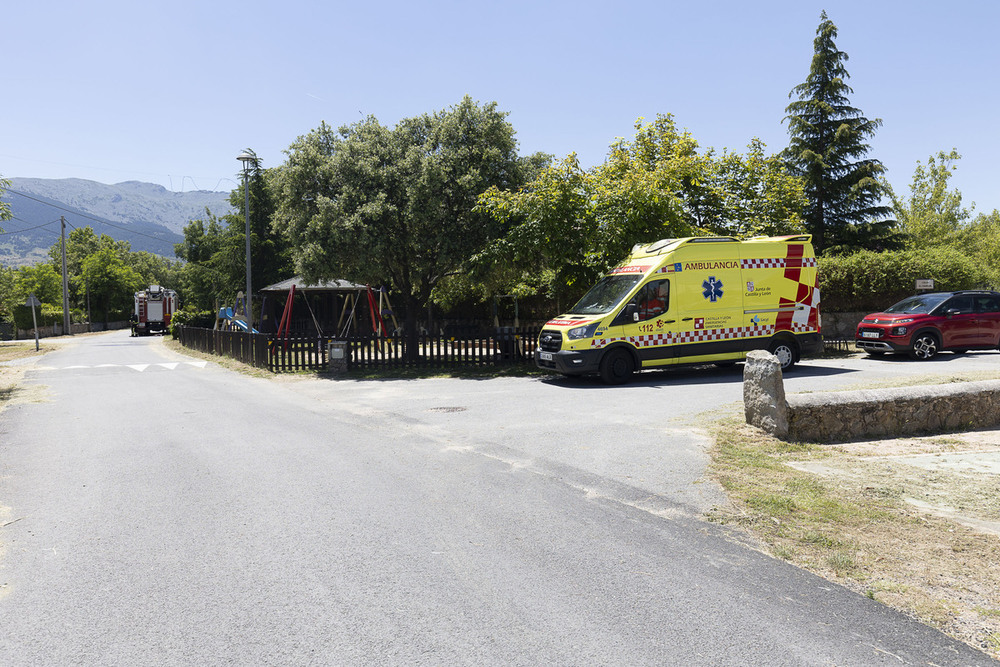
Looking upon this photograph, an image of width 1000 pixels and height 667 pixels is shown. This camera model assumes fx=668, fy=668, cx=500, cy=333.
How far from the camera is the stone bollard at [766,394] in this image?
7645 mm

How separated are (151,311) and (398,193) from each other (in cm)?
4288

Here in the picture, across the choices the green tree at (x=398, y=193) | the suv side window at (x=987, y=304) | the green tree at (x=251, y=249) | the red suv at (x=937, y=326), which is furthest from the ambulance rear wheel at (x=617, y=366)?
the green tree at (x=251, y=249)

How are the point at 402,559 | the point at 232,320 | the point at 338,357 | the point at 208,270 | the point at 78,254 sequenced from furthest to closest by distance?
the point at 78,254, the point at 208,270, the point at 232,320, the point at 338,357, the point at 402,559

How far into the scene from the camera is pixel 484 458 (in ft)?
23.9

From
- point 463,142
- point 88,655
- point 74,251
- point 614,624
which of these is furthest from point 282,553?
point 74,251

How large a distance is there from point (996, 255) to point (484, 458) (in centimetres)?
4341

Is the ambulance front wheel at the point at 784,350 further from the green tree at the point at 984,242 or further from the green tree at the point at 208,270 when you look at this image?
the green tree at the point at 208,270

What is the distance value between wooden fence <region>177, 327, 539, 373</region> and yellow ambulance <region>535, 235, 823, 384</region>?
3.75 metres

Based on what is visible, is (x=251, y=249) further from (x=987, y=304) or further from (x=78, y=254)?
(x=78, y=254)

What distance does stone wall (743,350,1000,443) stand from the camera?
769 centimetres

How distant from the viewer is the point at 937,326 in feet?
54.0

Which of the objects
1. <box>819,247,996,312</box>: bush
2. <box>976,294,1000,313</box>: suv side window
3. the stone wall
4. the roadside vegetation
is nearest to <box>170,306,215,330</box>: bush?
<box>819,247,996,312</box>: bush

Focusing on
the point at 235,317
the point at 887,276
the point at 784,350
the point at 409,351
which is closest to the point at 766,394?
the point at 784,350

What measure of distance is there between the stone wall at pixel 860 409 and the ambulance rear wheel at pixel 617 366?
537 centimetres
